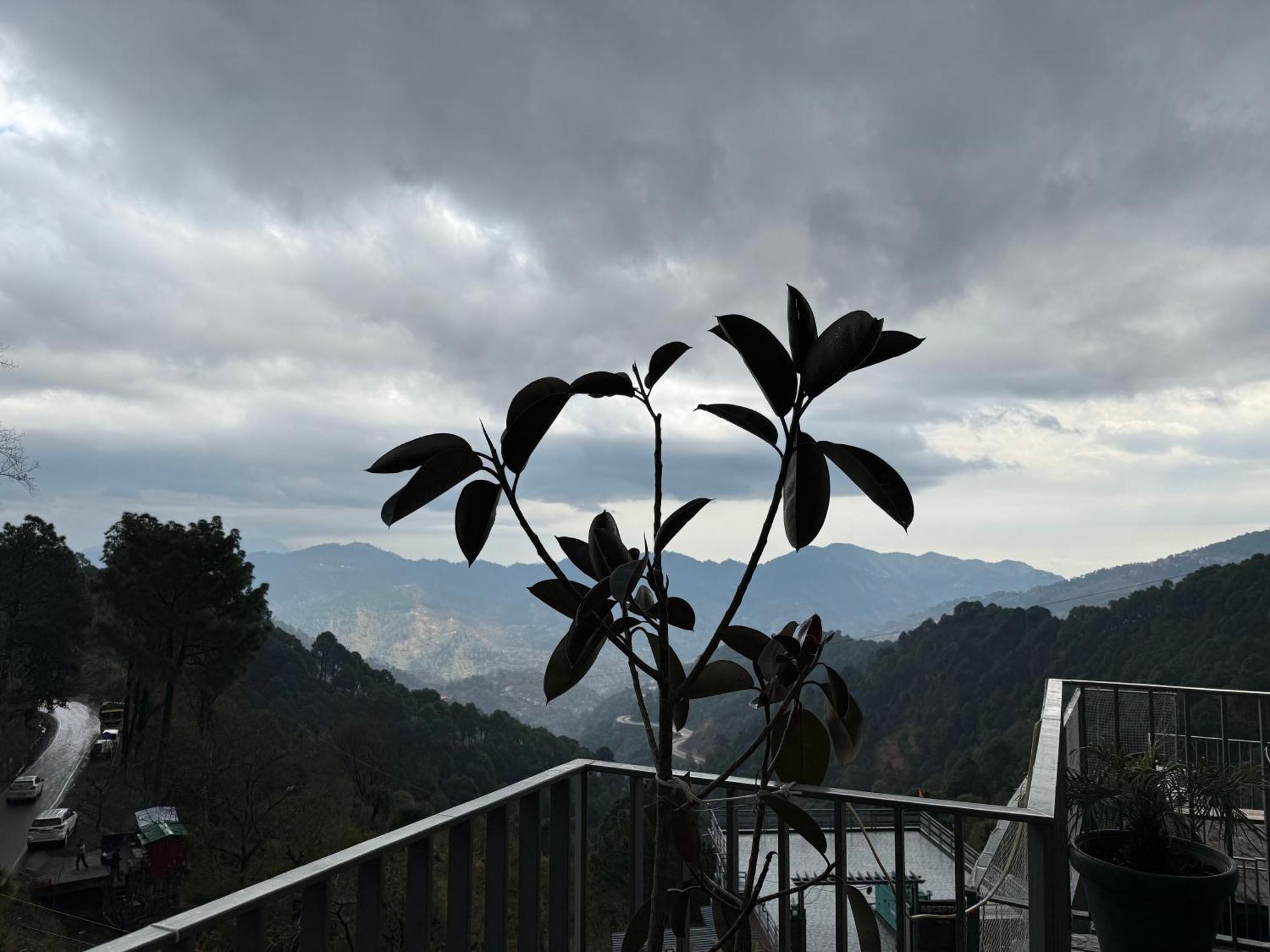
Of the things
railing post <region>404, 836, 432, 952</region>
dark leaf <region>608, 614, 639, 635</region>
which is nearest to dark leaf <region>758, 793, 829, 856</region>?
dark leaf <region>608, 614, 639, 635</region>

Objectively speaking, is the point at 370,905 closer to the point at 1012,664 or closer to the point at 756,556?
the point at 756,556

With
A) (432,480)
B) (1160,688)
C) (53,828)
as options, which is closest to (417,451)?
(432,480)

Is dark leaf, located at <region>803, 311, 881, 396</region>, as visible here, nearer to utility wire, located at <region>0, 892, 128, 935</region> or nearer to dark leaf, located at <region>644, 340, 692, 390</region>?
dark leaf, located at <region>644, 340, 692, 390</region>

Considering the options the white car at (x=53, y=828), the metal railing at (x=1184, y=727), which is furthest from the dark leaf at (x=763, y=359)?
the white car at (x=53, y=828)

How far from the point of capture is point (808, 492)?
118cm

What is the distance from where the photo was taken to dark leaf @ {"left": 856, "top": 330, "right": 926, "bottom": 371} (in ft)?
3.77

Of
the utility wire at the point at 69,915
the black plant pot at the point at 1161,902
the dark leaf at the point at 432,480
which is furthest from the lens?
the utility wire at the point at 69,915

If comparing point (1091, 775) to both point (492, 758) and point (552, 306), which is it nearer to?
point (552, 306)

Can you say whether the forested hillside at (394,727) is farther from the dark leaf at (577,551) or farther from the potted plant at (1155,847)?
the dark leaf at (577,551)

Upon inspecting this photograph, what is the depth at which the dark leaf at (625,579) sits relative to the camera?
1060 millimetres

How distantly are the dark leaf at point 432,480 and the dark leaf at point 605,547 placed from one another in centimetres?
28

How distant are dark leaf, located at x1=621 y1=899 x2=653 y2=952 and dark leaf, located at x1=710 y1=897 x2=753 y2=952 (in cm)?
13

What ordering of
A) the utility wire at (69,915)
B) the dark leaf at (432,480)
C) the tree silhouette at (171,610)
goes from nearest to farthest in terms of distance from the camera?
the dark leaf at (432,480) → the utility wire at (69,915) → the tree silhouette at (171,610)

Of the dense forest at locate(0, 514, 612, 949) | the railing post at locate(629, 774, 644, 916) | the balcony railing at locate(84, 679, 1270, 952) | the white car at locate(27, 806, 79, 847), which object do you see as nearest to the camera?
the balcony railing at locate(84, 679, 1270, 952)
